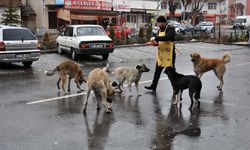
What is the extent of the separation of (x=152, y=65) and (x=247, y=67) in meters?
4.04

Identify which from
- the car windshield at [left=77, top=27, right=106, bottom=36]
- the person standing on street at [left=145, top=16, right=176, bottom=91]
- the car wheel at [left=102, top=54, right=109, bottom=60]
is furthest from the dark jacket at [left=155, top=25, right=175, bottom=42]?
the car wheel at [left=102, top=54, right=109, bottom=60]

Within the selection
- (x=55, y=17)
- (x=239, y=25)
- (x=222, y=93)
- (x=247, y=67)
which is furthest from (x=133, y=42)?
(x=239, y=25)

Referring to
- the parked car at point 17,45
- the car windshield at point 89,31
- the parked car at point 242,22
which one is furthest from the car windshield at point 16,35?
the parked car at point 242,22

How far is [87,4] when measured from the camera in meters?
49.9

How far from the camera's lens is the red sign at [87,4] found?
48.4 metres

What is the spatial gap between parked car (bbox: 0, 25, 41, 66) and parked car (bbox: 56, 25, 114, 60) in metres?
2.95

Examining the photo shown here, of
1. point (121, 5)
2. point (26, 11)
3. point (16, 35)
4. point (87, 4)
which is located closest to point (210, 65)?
point (16, 35)

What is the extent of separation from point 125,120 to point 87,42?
10896 mm

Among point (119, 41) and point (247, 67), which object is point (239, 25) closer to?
point (119, 41)

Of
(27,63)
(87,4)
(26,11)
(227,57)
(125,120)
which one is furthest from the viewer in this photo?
(87,4)

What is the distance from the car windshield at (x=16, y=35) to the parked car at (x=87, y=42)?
10.0 feet

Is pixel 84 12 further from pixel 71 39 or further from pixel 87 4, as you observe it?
pixel 71 39

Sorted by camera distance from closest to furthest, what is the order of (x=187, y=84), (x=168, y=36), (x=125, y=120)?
(x=125, y=120) → (x=187, y=84) → (x=168, y=36)

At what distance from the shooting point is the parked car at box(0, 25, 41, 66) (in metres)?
15.3
